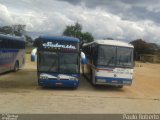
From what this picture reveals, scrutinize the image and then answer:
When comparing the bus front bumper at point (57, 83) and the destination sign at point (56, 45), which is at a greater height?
the destination sign at point (56, 45)

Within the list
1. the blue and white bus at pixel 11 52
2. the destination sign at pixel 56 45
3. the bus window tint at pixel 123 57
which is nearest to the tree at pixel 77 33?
the blue and white bus at pixel 11 52

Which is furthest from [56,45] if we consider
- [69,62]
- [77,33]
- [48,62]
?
[77,33]

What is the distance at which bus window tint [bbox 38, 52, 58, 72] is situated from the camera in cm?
1975

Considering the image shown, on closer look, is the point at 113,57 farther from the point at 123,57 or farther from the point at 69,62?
the point at 69,62

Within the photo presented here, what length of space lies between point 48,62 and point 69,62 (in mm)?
1207

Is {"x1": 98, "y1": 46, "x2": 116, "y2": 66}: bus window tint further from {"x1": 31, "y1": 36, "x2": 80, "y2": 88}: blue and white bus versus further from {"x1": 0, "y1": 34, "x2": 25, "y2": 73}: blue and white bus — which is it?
{"x1": 0, "y1": 34, "x2": 25, "y2": 73}: blue and white bus

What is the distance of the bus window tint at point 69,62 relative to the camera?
1994 cm

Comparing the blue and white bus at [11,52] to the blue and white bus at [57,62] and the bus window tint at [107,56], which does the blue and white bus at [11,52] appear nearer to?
the blue and white bus at [57,62]

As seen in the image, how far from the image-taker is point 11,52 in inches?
1120

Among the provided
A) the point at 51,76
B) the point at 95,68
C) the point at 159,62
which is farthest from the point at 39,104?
the point at 159,62

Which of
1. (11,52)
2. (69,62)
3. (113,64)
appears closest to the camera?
(69,62)

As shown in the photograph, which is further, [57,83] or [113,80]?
[113,80]

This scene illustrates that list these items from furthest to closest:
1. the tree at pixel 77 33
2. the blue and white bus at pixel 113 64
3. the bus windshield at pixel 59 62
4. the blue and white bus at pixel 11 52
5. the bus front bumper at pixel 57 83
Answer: the tree at pixel 77 33, the blue and white bus at pixel 11 52, the blue and white bus at pixel 113 64, the bus windshield at pixel 59 62, the bus front bumper at pixel 57 83

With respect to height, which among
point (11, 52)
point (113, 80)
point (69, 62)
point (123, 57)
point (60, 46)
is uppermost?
point (60, 46)
